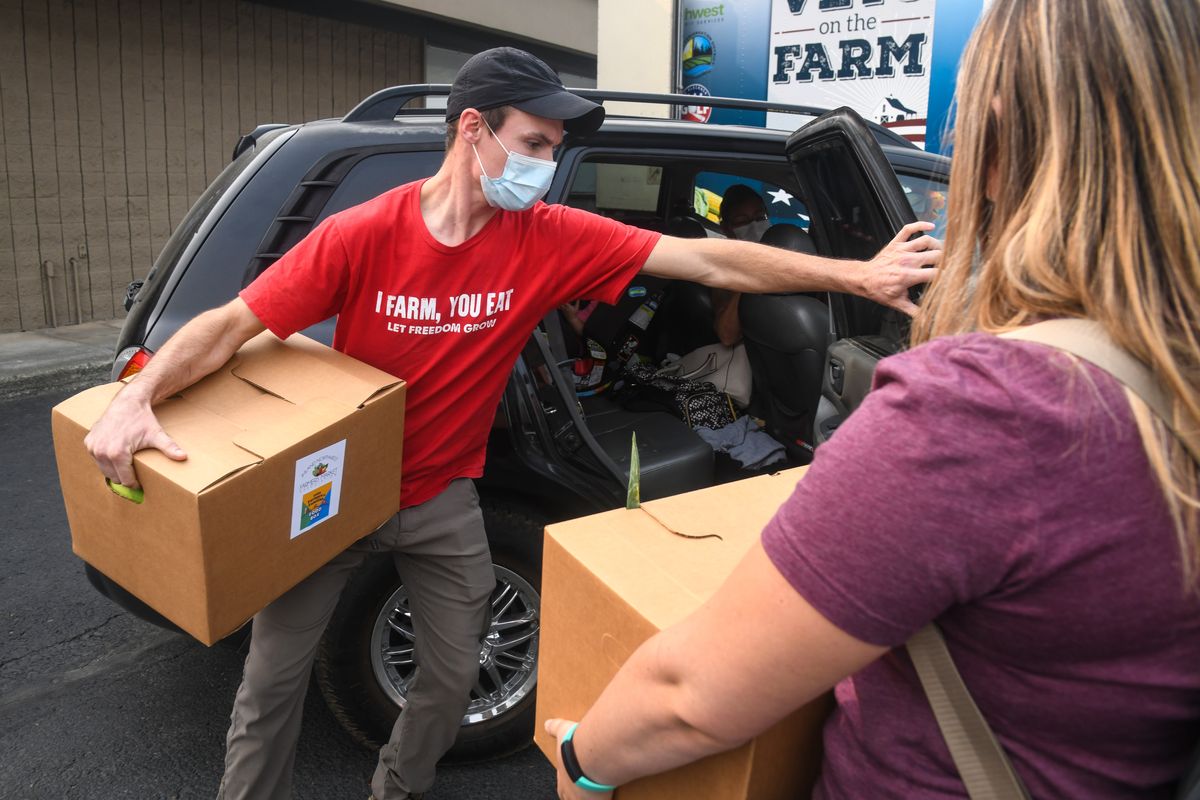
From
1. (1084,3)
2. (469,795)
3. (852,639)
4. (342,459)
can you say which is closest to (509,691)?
(469,795)

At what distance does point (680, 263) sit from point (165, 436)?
4.03ft

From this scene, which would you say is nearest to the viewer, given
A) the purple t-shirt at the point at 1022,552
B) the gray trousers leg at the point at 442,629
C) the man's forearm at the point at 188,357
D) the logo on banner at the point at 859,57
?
the purple t-shirt at the point at 1022,552

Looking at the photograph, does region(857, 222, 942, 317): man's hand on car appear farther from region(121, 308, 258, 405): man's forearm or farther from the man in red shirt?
region(121, 308, 258, 405): man's forearm

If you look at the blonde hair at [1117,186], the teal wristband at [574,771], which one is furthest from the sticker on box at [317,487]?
the blonde hair at [1117,186]

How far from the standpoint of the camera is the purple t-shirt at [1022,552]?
0.71 m

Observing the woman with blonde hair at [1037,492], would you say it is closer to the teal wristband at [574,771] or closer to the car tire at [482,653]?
the teal wristband at [574,771]

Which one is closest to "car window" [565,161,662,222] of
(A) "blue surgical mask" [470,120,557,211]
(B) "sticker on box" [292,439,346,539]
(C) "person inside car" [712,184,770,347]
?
(C) "person inside car" [712,184,770,347]

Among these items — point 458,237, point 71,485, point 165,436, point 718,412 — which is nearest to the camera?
point 165,436

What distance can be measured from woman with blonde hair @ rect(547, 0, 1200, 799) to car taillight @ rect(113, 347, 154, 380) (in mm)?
1963

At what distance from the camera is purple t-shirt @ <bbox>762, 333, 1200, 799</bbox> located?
71 cm

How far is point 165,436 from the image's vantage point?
5.50 feet

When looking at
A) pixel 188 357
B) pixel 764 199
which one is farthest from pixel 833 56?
pixel 188 357

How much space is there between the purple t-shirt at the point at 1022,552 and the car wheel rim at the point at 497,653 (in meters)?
1.93

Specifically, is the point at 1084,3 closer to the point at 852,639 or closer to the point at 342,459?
the point at 852,639
